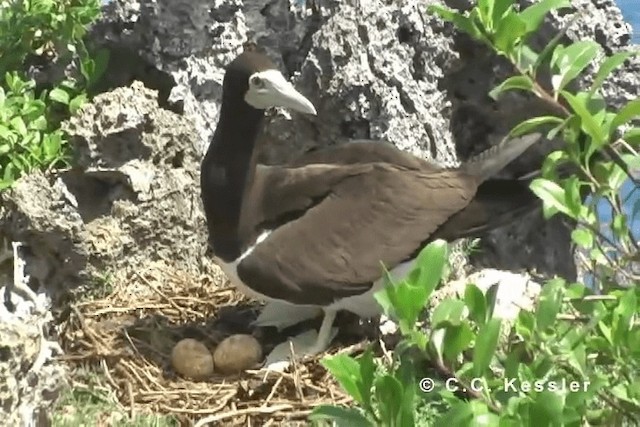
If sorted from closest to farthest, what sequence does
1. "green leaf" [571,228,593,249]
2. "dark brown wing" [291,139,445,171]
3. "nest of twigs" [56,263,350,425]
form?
"green leaf" [571,228,593,249], "nest of twigs" [56,263,350,425], "dark brown wing" [291,139,445,171]

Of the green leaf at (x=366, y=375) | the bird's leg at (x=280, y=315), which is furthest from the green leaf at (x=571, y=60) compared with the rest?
the bird's leg at (x=280, y=315)

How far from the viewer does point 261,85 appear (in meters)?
2.47

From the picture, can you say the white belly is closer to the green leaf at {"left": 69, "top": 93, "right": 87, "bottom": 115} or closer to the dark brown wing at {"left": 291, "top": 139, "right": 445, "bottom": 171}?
the dark brown wing at {"left": 291, "top": 139, "right": 445, "bottom": 171}

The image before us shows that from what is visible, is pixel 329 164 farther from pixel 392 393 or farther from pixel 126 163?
pixel 392 393

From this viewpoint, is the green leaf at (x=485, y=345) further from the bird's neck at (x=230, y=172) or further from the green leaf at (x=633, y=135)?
the bird's neck at (x=230, y=172)

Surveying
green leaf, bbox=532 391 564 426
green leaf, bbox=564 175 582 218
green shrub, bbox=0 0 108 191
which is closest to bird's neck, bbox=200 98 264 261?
green shrub, bbox=0 0 108 191

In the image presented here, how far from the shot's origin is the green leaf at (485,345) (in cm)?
108

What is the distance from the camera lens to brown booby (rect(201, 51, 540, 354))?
2459 mm

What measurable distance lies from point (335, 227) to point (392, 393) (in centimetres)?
142

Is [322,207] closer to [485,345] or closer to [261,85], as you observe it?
[261,85]

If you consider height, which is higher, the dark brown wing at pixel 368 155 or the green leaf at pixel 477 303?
the green leaf at pixel 477 303

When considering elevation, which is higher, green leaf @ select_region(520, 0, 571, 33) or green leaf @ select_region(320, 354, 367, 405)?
green leaf @ select_region(520, 0, 571, 33)

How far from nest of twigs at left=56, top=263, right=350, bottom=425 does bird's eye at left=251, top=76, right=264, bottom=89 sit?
575 mm

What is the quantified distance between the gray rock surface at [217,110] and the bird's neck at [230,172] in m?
0.30
